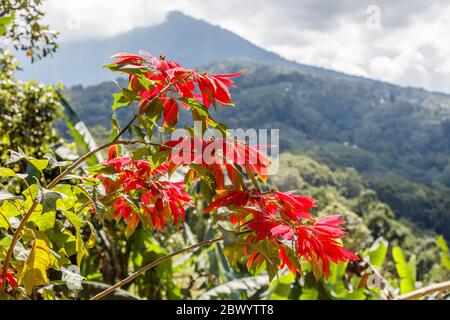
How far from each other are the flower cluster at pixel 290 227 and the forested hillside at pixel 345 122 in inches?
2563

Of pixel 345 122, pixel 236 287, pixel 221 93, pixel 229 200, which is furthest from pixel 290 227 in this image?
pixel 345 122

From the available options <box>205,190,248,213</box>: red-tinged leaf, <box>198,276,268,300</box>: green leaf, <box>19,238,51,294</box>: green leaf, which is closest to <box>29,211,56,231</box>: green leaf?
<box>19,238,51,294</box>: green leaf

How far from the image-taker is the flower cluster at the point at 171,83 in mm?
1020

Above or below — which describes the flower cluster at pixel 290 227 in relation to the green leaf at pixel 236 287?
above

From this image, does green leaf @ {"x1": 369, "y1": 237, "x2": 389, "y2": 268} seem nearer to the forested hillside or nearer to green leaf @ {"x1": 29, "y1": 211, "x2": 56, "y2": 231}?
green leaf @ {"x1": 29, "y1": 211, "x2": 56, "y2": 231}

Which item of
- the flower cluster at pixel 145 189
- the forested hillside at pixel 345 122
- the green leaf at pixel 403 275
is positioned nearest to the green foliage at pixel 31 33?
the flower cluster at pixel 145 189

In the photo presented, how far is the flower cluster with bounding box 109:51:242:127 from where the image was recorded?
3.34 feet

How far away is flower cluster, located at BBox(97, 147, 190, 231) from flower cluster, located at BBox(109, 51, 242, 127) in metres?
0.16

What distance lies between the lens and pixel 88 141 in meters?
3.81

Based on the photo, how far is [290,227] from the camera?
952 millimetres

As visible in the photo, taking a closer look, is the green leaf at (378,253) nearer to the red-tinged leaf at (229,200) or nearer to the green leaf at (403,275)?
the green leaf at (403,275)

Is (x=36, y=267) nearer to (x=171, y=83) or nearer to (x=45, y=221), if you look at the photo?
(x=45, y=221)

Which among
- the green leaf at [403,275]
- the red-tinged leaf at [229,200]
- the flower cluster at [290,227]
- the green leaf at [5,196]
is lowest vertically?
the green leaf at [403,275]

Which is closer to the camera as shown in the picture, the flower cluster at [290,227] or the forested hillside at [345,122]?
the flower cluster at [290,227]
